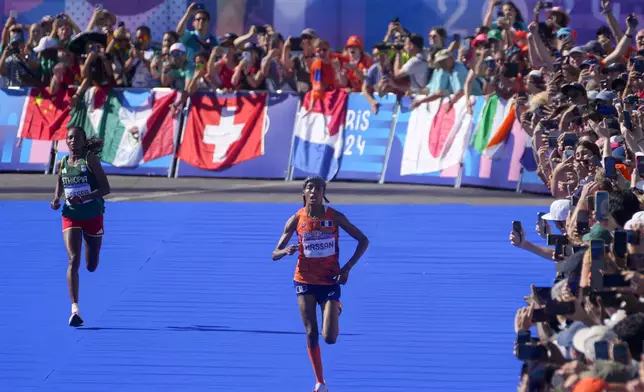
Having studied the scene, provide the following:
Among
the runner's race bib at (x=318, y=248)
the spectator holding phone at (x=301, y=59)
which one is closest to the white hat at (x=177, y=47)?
the spectator holding phone at (x=301, y=59)

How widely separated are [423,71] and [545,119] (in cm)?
794

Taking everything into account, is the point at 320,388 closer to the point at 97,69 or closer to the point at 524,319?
the point at 524,319

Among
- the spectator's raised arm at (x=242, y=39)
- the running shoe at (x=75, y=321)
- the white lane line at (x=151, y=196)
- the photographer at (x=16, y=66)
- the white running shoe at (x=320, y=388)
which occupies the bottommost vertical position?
the white lane line at (x=151, y=196)

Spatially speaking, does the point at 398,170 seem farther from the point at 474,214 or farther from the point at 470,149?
the point at 474,214

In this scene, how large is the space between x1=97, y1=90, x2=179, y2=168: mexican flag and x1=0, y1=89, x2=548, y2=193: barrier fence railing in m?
0.02

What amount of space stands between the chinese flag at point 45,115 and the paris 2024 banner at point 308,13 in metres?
3.37

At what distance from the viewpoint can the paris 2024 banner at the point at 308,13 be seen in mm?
27078

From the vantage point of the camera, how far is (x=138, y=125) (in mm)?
25516

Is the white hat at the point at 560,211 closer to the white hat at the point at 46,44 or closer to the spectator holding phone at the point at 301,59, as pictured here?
the spectator holding phone at the point at 301,59

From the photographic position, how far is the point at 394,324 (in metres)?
12.3

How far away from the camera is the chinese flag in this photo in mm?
25688

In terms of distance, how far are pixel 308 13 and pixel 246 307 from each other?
15.5m

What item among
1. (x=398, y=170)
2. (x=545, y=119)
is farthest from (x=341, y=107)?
(x=545, y=119)

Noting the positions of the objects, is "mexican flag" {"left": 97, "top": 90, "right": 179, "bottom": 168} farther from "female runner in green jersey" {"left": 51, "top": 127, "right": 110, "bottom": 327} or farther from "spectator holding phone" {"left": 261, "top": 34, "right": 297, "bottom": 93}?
"female runner in green jersey" {"left": 51, "top": 127, "right": 110, "bottom": 327}
